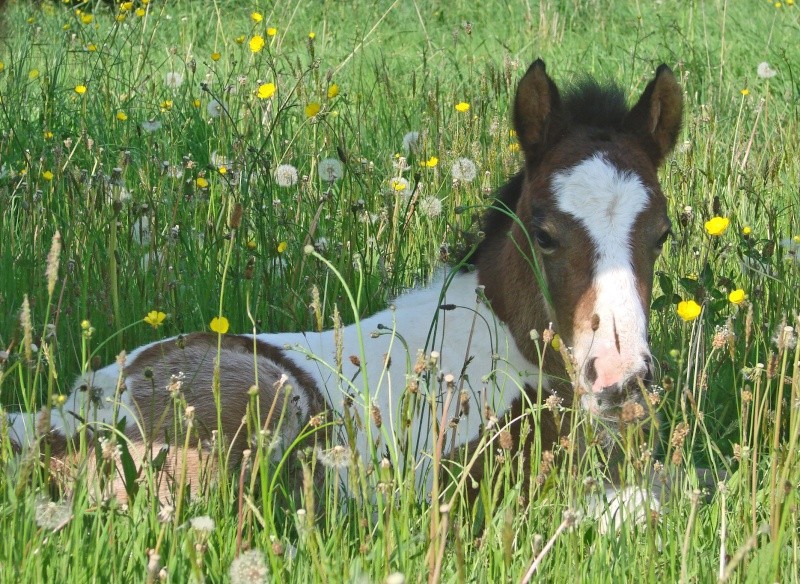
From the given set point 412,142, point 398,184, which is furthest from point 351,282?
point 412,142

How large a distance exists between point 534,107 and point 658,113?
1.33 feet

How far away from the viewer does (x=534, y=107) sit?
3492 mm

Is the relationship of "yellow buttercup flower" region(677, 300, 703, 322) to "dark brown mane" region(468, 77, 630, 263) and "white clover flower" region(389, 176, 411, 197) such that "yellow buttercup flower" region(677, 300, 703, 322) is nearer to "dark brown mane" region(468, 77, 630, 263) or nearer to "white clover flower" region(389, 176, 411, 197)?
"dark brown mane" region(468, 77, 630, 263)

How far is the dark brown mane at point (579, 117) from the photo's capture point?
3492 mm

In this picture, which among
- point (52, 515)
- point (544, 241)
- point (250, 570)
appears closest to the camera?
point (250, 570)

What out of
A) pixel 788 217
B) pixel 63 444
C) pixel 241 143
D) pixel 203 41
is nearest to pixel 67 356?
pixel 63 444

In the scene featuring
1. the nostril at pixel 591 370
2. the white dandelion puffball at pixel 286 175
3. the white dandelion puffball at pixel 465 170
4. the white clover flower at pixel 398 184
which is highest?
the white dandelion puffball at pixel 465 170

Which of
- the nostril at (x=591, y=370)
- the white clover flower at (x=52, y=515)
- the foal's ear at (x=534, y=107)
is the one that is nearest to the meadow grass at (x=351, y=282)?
the white clover flower at (x=52, y=515)

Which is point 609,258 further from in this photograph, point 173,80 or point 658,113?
point 173,80

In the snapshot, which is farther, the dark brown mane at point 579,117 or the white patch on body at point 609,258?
the dark brown mane at point 579,117

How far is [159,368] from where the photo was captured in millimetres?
3373

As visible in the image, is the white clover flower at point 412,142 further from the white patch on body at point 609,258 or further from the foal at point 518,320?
the white patch on body at point 609,258

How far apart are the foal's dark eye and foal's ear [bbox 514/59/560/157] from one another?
1.47 ft

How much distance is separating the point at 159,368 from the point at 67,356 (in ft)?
1.83
